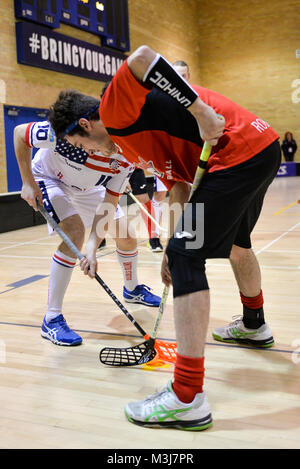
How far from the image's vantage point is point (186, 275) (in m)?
1.39

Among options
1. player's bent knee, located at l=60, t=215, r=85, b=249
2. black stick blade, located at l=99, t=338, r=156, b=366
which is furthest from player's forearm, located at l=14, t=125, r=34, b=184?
black stick blade, located at l=99, t=338, r=156, b=366

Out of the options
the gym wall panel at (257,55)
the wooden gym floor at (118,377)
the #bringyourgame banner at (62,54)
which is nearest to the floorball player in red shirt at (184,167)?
the wooden gym floor at (118,377)

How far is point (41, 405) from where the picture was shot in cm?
162

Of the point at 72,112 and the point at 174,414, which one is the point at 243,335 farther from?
the point at 72,112

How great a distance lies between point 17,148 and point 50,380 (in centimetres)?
104

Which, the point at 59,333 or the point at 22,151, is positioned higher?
the point at 22,151

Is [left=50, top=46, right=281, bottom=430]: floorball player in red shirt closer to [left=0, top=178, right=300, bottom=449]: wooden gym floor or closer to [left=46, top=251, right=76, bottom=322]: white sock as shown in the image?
[left=0, top=178, right=300, bottom=449]: wooden gym floor

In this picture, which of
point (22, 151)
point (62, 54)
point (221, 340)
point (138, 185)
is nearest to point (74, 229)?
point (22, 151)

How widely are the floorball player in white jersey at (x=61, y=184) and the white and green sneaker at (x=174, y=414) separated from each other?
790mm

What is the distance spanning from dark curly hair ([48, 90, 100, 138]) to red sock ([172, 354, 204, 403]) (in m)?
0.88

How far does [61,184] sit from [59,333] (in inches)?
29.9

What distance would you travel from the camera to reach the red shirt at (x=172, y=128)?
140 centimetres

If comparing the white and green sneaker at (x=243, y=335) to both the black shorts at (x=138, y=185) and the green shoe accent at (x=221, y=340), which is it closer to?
the green shoe accent at (x=221, y=340)
